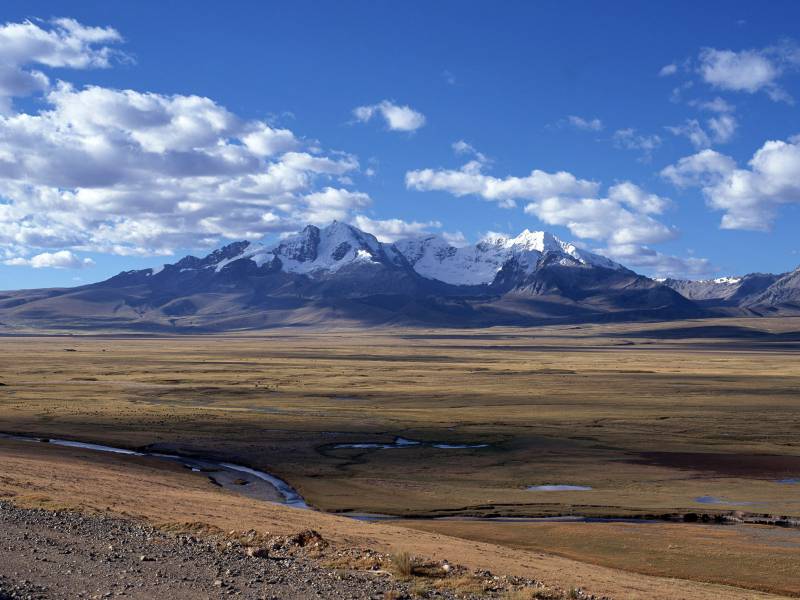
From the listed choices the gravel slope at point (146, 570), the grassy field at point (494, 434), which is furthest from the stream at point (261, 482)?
the gravel slope at point (146, 570)

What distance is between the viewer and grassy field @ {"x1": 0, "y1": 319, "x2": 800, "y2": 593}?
4216 cm

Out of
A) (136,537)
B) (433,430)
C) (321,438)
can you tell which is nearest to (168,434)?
(321,438)

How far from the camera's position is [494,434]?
2685 inches

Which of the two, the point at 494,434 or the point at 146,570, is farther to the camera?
the point at 494,434

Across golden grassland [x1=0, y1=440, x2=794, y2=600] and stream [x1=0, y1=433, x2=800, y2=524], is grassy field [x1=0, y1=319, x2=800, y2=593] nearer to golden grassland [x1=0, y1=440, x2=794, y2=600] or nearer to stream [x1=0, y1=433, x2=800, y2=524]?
stream [x1=0, y1=433, x2=800, y2=524]

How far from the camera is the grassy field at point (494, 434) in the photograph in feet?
138

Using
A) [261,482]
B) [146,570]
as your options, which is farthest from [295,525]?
[261,482]

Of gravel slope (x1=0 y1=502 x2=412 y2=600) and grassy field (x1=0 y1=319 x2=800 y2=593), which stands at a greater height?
gravel slope (x1=0 y1=502 x2=412 y2=600)

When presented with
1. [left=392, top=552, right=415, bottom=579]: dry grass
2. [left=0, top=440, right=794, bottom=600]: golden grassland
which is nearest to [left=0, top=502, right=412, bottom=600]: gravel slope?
[left=392, top=552, right=415, bottom=579]: dry grass

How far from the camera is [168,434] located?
67000 millimetres

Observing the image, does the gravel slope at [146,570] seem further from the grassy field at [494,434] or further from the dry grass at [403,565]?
the grassy field at [494,434]

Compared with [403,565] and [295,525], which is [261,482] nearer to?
[295,525]

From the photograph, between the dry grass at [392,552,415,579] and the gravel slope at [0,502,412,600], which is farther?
the dry grass at [392,552,415,579]

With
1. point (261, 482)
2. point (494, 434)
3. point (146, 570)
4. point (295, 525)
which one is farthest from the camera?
point (494, 434)
